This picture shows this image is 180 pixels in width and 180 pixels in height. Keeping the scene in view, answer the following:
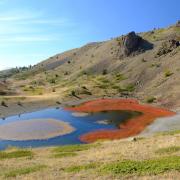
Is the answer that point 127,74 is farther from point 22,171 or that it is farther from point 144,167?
point 144,167

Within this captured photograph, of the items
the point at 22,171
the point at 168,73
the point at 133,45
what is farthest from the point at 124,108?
the point at 133,45

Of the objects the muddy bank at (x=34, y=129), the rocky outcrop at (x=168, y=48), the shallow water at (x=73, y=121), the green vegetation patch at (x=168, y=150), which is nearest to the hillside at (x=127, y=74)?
the rocky outcrop at (x=168, y=48)

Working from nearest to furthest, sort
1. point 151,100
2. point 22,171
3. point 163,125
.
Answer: point 22,171 < point 163,125 < point 151,100

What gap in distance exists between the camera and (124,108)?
99.1 metres

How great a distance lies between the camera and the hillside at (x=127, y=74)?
11638cm

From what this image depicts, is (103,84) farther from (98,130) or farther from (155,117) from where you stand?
(98,130)

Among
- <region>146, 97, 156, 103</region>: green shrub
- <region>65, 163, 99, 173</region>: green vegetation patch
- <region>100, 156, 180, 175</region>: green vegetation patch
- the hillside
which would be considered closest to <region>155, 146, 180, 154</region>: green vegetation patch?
<region>100, 156, 180, 175</region>: green vegetation patch

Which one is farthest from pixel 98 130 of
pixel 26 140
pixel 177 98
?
pixel 177 98

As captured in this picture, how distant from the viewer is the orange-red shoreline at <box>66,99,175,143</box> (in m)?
65.8

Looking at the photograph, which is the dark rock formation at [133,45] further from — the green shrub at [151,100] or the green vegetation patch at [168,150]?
the green vegetation patch at [168,150]

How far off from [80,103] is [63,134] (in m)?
45.0

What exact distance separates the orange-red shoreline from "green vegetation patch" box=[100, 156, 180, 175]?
3631 centimetres

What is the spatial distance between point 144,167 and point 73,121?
196 feet

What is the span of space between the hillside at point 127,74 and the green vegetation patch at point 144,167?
2751 inches
